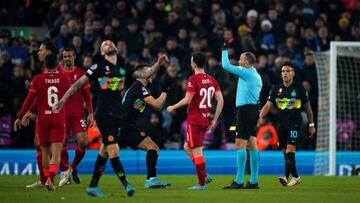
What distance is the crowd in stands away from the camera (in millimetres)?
21875

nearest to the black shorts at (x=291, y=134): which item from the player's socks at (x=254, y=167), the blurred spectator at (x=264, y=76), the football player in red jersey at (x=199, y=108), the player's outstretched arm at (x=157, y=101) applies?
the player's socks at (x=254, y=167)

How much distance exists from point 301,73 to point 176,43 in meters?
3.36

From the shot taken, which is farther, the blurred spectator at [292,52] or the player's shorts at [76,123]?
the blurred spectator at [292,52]

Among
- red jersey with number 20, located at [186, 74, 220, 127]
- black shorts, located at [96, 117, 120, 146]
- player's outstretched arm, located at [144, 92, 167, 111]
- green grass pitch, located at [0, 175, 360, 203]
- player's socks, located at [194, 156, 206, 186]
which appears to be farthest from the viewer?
red jersey with number 20, located at [186, 74, 220, 127]

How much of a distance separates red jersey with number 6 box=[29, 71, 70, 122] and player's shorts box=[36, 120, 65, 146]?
89 millimetres

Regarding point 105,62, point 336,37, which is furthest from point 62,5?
point 105,62

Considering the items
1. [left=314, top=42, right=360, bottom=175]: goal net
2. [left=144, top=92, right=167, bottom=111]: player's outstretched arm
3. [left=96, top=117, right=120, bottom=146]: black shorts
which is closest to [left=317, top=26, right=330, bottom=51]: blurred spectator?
[left=314, top=42, right=360, bottom=175]: goal net

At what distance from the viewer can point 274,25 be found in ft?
81.5

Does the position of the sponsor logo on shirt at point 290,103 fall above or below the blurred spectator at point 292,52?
below

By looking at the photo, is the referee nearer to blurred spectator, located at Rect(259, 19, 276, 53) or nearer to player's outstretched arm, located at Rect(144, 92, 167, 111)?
player's outstretched arm, located at Rect(144, 92, 167, 111)

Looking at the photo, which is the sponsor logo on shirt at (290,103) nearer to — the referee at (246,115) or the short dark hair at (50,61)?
the referee at (246,115)

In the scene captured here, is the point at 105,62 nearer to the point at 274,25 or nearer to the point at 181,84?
the point at 181,84

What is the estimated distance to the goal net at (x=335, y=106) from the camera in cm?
2038

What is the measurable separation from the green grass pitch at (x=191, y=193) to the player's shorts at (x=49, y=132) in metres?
0.80
